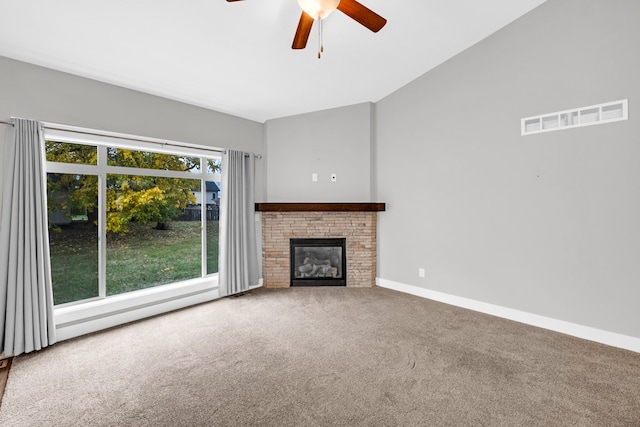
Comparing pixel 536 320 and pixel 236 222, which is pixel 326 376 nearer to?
pixel 536 320

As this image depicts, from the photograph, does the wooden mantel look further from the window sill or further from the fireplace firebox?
the window sill

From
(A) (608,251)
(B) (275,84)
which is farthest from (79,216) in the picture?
(A) (608,251)

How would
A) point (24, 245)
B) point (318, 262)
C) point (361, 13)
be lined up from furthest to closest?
point (318, 262), point (24, 245), point (361, 13)

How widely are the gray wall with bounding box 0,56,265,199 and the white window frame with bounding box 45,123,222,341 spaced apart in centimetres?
11

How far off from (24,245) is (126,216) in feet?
4.38

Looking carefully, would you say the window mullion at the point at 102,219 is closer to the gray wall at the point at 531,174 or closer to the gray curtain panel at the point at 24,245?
the gray curtain panel at the point at 24,245

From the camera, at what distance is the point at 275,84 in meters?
3.71

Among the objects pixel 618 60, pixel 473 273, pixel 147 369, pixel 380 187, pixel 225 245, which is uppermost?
pixel 618 60

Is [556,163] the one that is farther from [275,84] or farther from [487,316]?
[275,84]

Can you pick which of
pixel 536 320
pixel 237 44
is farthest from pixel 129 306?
pixel 536 320

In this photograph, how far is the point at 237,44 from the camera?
2.89 meters

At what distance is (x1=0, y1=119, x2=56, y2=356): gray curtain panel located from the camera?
8.46 ft

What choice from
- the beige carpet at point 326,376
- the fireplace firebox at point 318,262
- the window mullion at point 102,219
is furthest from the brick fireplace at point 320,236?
the window mullion at point 102,219

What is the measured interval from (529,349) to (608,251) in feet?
3.97
